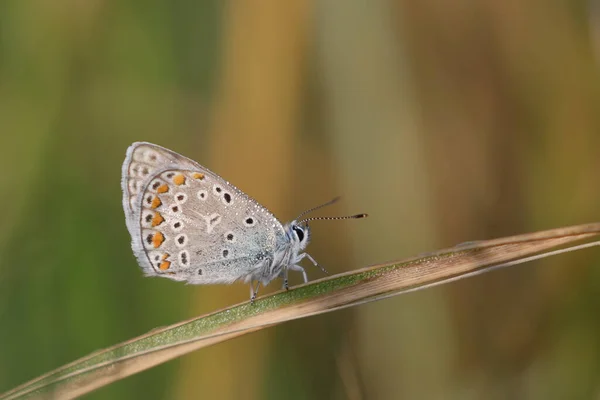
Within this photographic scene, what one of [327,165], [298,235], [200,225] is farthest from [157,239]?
[327,165]

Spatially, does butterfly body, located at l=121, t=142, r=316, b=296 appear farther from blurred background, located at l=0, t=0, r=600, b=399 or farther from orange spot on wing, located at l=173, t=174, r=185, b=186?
blurred background, located at l=0, t=0, r=600, b=399

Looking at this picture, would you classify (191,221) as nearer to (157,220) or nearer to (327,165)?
(157,220)

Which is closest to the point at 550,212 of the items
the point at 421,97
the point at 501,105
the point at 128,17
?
the point at 501,105

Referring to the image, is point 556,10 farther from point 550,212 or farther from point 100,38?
point 100,38

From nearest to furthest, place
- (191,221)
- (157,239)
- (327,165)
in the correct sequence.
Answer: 1. (157,239)
2. (191,221)
3. (327,165)

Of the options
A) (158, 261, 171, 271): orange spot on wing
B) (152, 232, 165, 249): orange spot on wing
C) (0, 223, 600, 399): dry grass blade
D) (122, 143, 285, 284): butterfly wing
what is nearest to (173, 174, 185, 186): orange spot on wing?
(122, 143, 285, 284): butterfly wing

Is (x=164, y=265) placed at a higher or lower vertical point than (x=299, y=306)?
higher
